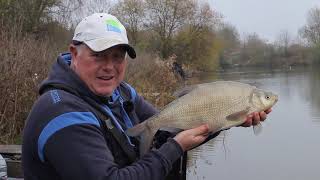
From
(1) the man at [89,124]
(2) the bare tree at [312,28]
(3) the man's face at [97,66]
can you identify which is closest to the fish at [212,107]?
(1) the man at [89,124]

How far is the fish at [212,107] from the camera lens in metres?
2.98

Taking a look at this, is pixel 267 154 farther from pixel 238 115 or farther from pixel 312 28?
pixel 312 28

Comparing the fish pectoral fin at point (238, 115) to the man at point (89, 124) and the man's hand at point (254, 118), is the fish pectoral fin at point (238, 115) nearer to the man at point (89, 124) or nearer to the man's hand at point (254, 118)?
the man's hand at point (254, 118)

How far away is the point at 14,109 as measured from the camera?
890 cm

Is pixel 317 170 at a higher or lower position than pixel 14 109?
lower

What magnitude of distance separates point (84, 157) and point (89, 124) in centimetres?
16

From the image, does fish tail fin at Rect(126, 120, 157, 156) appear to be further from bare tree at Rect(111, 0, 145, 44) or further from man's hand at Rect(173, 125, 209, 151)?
bare tree at Rect(111, 0, 145, 44)

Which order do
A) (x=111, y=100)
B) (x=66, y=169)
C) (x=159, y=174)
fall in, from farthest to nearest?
(x=111, y=100), (x=159, y=174), (x=66, y=169)

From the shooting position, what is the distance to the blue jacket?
220cm

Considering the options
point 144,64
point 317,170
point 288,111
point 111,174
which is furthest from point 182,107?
point 144,64

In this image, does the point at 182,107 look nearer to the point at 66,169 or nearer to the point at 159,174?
the point at 159,174

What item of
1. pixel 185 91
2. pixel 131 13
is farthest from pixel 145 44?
pixel 185 91

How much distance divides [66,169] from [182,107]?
1.05 meters

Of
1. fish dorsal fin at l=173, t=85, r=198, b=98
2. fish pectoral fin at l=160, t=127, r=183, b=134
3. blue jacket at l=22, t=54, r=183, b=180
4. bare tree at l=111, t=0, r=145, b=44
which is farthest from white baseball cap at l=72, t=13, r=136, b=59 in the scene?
bare tree at l=111, t=0, r=145, b=44
